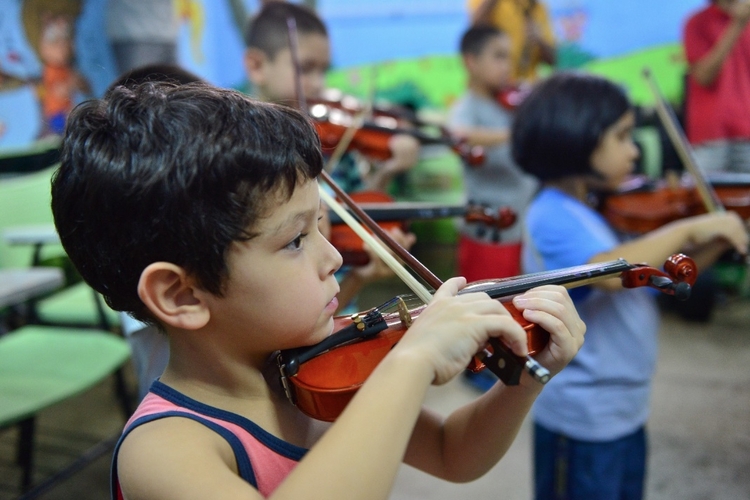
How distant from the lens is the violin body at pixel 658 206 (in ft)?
4.65

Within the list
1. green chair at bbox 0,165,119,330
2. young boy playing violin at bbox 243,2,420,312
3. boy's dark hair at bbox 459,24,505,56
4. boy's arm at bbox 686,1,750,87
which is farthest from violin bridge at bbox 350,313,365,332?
boy's arm at bbox 686,1,750,87

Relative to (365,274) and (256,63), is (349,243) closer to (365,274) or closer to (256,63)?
(365,274)

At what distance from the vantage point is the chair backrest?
1906 mm

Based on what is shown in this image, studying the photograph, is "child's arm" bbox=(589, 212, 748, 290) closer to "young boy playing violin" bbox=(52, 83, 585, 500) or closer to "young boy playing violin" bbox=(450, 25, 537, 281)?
"young boy playing violin" bbox=(52, 83, 585, 500)

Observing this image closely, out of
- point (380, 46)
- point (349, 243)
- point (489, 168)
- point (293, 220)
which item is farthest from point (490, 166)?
point (380, 46)

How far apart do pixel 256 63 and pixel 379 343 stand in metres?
1.20

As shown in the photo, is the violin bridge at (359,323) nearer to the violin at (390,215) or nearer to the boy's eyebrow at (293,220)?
the boy's eyebrow at (293,220)

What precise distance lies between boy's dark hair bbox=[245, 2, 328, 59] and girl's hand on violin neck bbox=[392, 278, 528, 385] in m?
1.23

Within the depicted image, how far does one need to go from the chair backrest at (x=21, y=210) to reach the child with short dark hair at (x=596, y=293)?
158 cm

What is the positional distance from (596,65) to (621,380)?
2948 millimetres

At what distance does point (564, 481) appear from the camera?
1127mm

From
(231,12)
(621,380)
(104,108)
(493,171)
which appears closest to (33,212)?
(493,171)

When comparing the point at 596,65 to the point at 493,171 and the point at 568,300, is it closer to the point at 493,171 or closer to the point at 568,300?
the point at 493,171

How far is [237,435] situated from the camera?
20.8 inches
